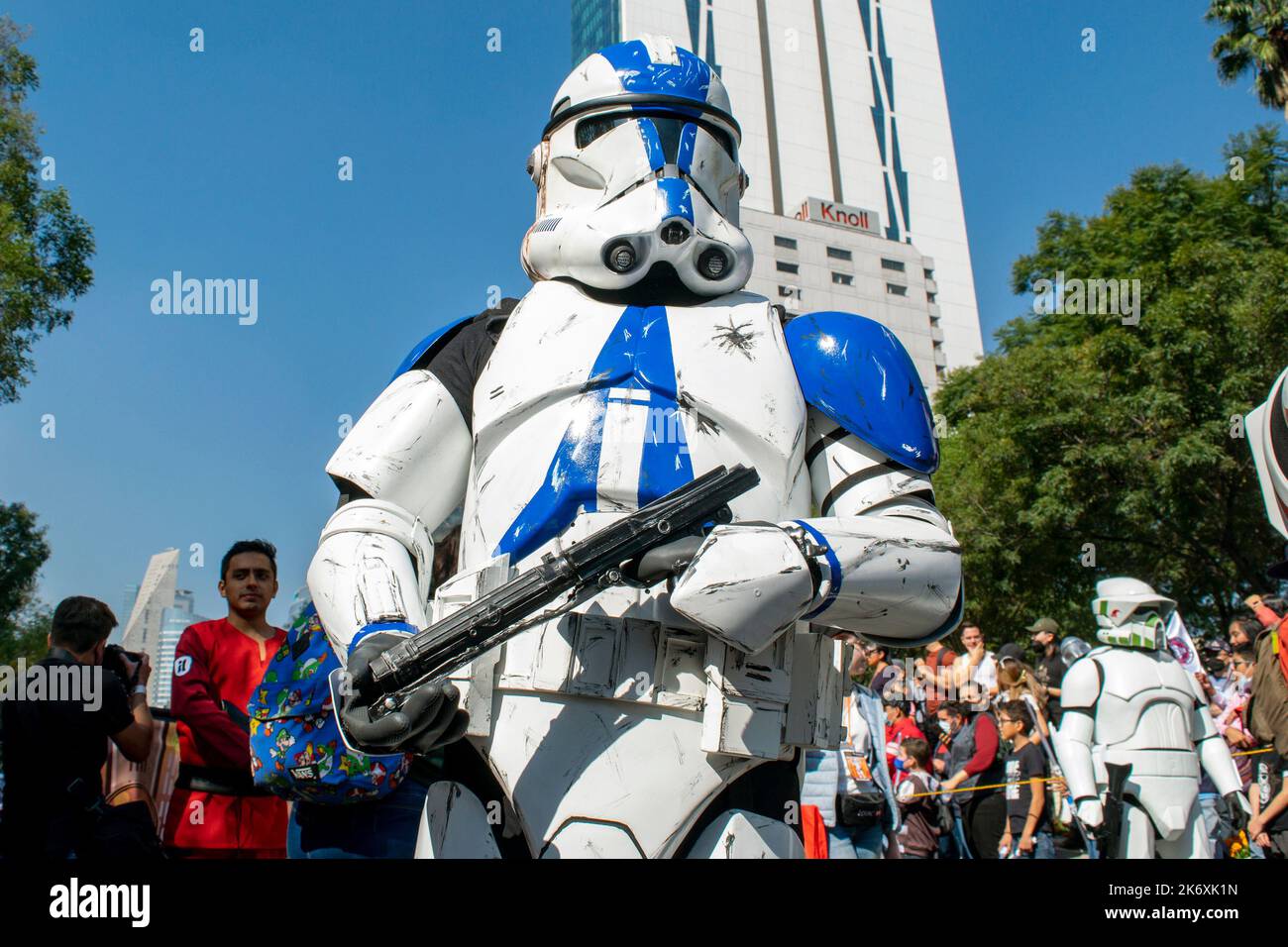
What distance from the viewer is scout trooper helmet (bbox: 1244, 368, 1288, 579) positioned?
9.14 ft

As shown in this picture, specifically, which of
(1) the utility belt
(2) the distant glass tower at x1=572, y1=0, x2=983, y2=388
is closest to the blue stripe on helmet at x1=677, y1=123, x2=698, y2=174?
(1) the utility belt

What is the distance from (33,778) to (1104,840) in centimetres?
496

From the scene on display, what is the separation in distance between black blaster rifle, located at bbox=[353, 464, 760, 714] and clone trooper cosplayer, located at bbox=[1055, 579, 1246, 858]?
4636 mm

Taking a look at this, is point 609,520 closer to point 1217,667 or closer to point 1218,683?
point 1218,683

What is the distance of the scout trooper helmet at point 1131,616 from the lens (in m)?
6.00

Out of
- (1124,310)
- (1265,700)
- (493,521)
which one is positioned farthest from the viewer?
(1124,310)

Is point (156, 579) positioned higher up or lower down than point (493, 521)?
higher up

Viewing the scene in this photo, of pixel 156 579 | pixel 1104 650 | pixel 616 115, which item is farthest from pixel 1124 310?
pixel 616 115

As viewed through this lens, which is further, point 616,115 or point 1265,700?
point 1265,700

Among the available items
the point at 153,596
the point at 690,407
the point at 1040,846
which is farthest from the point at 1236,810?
the point at 153,596

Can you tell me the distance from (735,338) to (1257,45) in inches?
653

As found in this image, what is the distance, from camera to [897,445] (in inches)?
90.5

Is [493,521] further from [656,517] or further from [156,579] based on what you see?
[156,579]
